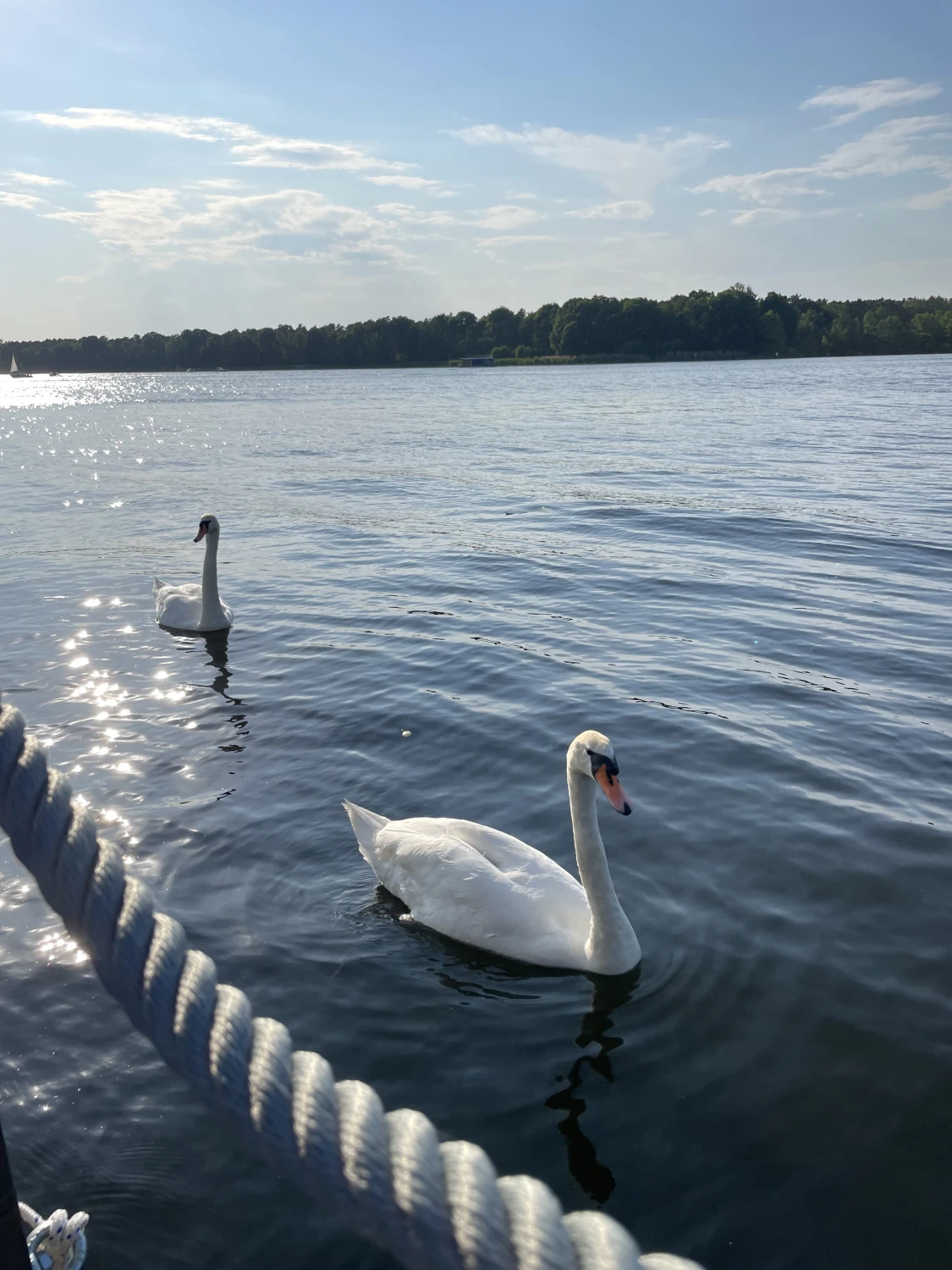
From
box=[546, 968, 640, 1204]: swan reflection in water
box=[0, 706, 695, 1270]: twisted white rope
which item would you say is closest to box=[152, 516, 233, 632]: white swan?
box=[546, 968, 640, 1204]: swan reflection in water

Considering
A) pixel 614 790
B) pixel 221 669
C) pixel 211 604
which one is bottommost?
pixel 221 669

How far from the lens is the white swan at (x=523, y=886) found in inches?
227

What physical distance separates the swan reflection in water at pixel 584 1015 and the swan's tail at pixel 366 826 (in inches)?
10.9

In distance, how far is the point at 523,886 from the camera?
20.6ft

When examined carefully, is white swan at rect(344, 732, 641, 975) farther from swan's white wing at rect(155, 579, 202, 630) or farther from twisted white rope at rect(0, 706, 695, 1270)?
swan's white wing at rect(155, 579, 202, 630)

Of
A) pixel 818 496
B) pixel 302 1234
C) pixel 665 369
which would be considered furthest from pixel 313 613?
pixel 665 369

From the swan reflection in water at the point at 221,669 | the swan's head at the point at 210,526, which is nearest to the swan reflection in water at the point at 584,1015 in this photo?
the swan reflection in water at the point at 221,669

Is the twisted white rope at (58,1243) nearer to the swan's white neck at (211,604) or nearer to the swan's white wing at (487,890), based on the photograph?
the swan's white wing at (487,890)

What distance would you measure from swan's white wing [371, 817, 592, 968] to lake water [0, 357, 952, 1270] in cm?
19

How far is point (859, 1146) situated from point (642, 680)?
6.49m

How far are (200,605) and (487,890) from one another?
867cm

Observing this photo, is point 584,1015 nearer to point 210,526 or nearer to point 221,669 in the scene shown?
point 221,669

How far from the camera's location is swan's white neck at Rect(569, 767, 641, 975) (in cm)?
574

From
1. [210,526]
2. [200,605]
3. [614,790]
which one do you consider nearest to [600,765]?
[614,790]
